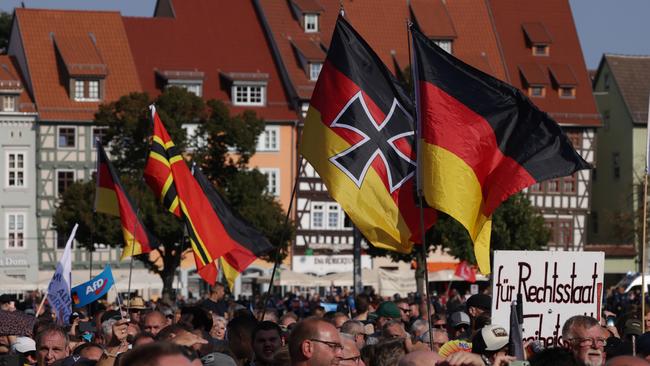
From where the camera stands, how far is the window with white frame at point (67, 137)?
69.5 meters

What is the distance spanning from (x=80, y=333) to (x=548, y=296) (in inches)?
234

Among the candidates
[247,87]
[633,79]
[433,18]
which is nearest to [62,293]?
[247,87]

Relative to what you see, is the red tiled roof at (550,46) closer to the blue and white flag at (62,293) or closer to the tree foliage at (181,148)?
the tree foliage at (181,148)

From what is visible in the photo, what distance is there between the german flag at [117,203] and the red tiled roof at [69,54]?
40824 mm

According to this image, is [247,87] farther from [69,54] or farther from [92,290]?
[92,290]

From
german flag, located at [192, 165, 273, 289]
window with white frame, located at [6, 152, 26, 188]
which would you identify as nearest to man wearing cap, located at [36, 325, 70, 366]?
german flag, located at [192, 165, 273, 289]

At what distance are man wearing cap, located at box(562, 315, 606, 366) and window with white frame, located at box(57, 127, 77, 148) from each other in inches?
2383

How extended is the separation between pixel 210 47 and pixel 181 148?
48.3 ft

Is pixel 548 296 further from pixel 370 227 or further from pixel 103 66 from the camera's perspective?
pixel 103 66

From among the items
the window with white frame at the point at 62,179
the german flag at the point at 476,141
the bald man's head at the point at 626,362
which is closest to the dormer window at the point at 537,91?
the window with white frame at the point at 62,179

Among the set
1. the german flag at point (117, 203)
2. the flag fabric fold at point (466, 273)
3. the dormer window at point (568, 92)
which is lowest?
the flag fabric fold at point (466, 273)

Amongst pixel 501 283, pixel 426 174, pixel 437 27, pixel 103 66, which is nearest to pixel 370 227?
pixel 426 174

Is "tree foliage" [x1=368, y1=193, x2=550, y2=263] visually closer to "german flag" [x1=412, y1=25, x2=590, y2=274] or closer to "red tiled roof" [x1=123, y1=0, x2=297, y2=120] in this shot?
"red tiled roof" [x1=123, y1=0, x2=297, y2=120]

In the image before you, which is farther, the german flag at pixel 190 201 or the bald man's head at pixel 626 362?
the german flag at pixel 190 201
